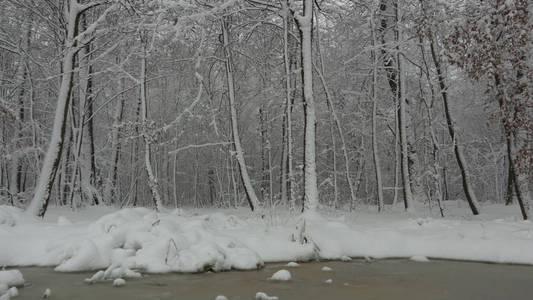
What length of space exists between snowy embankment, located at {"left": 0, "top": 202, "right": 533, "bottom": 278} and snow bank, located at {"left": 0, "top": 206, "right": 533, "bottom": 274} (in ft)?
0.05

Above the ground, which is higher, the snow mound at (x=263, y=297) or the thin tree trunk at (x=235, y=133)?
the thin tree trunk at (x=235, y=133)

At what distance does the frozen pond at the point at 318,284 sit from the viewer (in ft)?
14.8

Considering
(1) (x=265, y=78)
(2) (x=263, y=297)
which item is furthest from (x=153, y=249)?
(1) (x=265, y=78)

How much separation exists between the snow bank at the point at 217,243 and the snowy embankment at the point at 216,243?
14mm

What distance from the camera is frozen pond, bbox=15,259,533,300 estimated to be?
14.8ft

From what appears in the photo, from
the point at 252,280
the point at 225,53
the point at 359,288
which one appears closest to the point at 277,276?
the point at 252,280

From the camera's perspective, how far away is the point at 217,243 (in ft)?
21.3

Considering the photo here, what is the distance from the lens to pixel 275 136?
29.2m

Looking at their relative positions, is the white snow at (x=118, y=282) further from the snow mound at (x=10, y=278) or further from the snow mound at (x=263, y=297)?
the snow mound at (x=263, y=297)

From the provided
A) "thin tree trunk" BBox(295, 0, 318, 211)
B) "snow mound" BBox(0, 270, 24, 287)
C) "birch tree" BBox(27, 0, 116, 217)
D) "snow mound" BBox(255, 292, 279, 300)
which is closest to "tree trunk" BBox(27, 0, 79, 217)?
"birch tree" BBox(27, 0, 116, 217)

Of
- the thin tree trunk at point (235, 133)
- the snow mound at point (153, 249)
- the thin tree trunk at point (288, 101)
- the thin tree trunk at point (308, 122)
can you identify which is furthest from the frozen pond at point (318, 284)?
the thin tree trunk at point (235, 133)

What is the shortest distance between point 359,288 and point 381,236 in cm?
307

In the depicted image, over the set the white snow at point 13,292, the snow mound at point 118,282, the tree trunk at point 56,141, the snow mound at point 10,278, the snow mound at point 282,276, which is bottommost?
the snow mound at point 282,276

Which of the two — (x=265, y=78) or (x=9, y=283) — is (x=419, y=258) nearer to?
(x=9, y=283)
